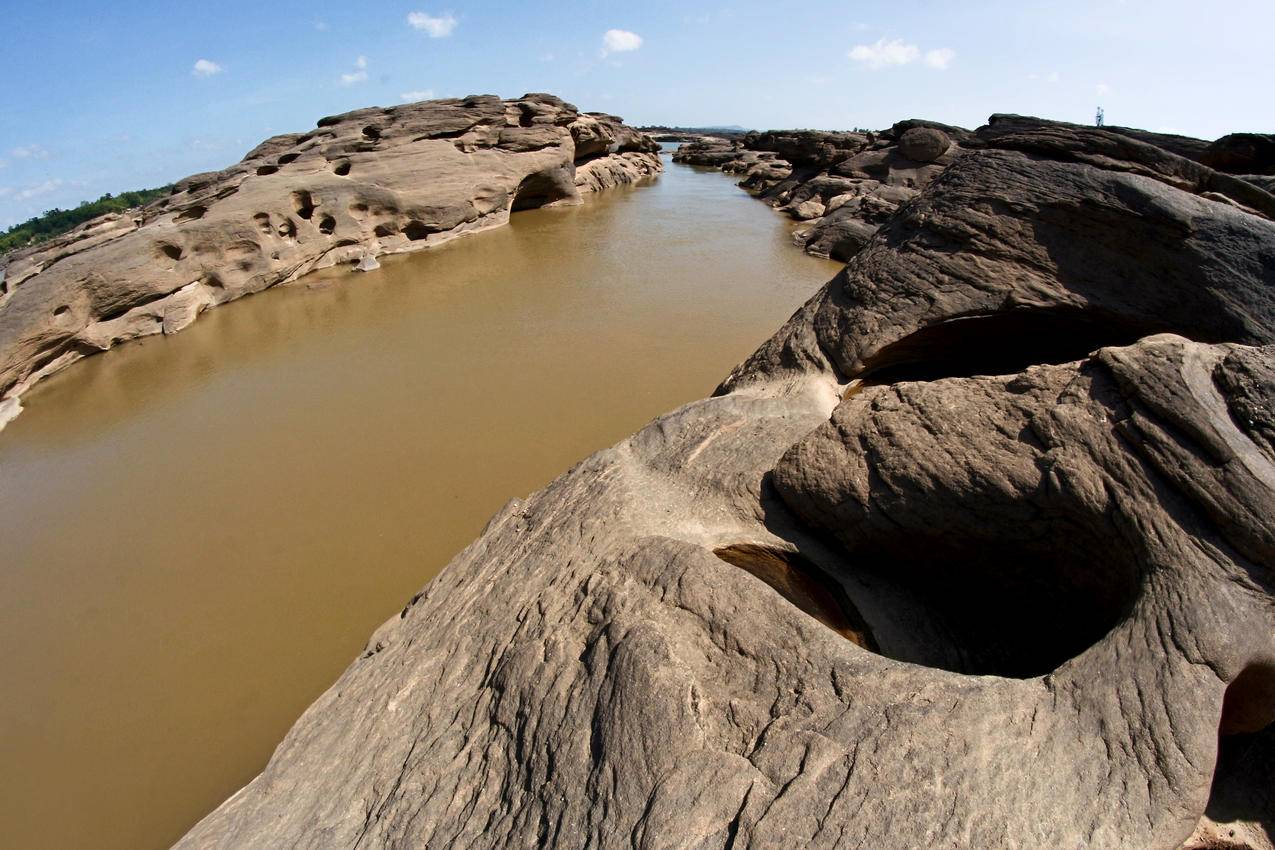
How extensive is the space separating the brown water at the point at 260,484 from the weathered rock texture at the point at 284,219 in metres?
0.50

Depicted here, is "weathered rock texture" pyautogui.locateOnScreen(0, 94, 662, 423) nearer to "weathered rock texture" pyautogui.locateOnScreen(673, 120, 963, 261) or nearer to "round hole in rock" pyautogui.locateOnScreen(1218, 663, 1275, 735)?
"weathered rock texture" pyautogui.locateOnScreen(673, 120, 963, 261)

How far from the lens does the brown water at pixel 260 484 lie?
11.3 ft

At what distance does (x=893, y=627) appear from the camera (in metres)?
2.91

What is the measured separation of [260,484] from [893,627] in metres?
4.86

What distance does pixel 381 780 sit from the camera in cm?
243

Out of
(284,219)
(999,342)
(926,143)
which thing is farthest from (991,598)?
(926,143)

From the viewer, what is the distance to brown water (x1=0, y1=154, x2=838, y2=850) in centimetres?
344

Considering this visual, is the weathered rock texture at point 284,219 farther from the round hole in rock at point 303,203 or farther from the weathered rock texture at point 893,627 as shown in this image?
the weathered rock texture at point 893,627

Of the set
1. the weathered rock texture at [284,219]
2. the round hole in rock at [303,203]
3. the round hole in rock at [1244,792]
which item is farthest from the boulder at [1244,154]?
the round hole in rock at [303,203]

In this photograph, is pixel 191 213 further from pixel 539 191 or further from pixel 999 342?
pixel 999 342

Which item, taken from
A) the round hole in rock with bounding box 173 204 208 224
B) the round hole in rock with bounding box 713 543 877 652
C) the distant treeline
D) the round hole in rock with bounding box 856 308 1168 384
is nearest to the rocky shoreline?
the round hole in rock with bounding box 856 308 1168 384

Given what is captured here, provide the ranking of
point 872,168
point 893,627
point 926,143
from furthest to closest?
→ point 872,168
point 926,143
point 893,627

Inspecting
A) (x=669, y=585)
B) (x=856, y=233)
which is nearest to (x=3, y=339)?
(x=669, y=585)

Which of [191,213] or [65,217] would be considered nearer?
[191,213]
